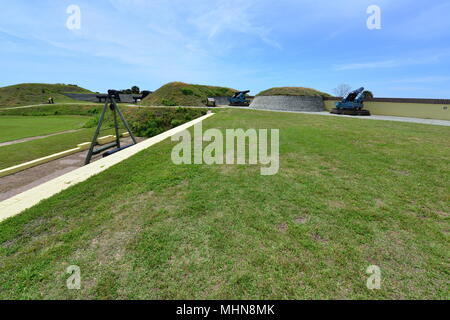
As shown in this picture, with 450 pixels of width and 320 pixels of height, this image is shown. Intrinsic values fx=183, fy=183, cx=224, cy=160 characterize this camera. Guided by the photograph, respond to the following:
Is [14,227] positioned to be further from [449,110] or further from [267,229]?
[449,110]

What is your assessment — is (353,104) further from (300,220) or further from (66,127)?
(66,127)

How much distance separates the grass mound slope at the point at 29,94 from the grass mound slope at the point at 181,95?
41.8 meters

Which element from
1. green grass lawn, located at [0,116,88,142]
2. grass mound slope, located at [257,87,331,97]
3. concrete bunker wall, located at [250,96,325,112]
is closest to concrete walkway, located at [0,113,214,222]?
green grass lawn, located at [0,116,88,142]

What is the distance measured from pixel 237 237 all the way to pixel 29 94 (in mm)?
88984

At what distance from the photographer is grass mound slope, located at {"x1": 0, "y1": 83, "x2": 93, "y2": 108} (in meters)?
54.1

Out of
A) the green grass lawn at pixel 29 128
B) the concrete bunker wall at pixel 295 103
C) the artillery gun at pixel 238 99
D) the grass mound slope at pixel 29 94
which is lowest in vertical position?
the green grass lawn at pixel 29 128

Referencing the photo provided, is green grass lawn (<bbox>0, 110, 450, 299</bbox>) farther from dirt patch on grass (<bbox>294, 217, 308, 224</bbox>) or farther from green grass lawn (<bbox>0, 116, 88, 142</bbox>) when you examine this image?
green grass lawn (<bbox>0, 116, 88, 142</bbox>)

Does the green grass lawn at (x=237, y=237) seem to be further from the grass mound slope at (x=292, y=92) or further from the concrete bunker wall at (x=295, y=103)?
the grass mound slope at (x=292, y=92)

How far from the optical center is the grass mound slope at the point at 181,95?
38.2 meters

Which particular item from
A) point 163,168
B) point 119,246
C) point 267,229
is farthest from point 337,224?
point 163,168

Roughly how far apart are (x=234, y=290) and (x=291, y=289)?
0.63m

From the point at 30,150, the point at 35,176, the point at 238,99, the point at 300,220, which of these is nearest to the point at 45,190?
the point at 35,176

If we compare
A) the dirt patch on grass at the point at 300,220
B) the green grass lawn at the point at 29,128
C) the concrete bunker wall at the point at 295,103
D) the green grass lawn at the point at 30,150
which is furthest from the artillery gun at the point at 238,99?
the dirt patch on grass at the point at 300,220

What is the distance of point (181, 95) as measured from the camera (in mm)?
40938
